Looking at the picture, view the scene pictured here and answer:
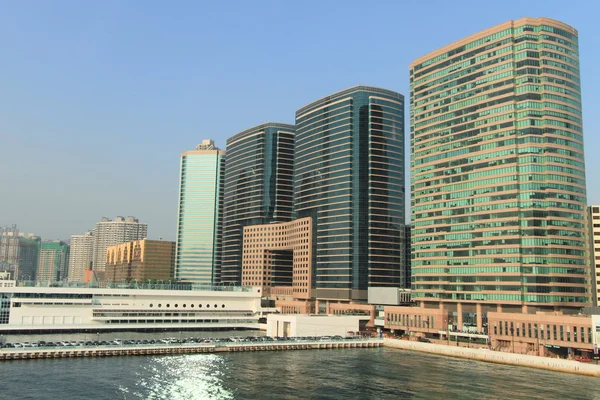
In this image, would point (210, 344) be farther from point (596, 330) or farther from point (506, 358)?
point (596, 330)

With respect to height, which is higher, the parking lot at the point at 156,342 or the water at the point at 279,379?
the parking lot at the point at 156,342

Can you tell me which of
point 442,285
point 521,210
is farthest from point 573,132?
point 442,285

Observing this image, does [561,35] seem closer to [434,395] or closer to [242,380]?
[434,395]

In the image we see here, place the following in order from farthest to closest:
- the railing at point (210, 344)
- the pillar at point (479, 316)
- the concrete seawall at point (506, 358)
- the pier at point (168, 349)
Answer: the pillar at point (479, 316) → the railing at point (210, 344) → the pier at point (168, 349) → the concrete seawall at point (506, 358)

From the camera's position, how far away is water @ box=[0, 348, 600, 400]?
105m

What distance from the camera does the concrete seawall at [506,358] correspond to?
133238 mm

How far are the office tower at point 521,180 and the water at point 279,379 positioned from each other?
36.1 metres

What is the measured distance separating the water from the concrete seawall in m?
4.59

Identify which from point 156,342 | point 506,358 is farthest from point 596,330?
point 156,342

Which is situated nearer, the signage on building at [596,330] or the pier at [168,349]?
the signage on building at [596,330]

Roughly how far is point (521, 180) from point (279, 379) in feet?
332

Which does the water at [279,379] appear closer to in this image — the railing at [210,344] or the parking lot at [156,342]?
the railing at [210,344]

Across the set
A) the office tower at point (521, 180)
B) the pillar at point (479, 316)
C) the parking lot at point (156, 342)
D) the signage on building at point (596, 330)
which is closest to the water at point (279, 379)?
the parking lot at point (156, 342)

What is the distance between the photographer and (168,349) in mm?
157625
